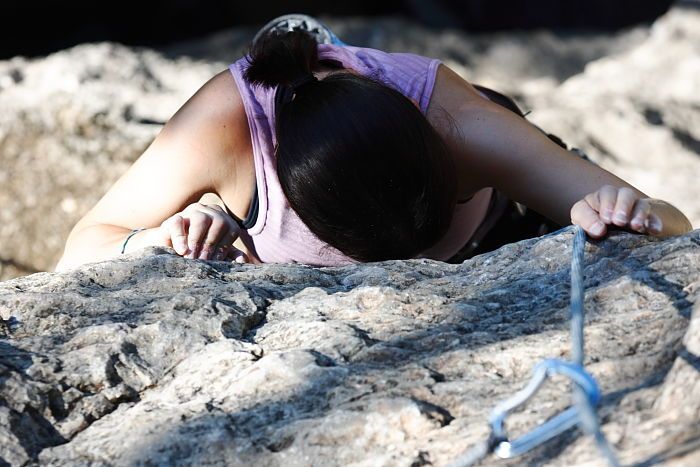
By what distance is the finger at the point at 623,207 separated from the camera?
1.31m

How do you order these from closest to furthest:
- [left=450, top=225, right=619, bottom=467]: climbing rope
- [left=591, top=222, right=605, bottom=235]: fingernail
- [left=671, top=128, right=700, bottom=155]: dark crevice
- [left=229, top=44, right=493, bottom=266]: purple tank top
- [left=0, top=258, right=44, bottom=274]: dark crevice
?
[left=450, top=225, right=619, bottom=467]: climbing rope, [left=591, top=222, right=605, bottom=235]: fingernail, [left=229, top=44, right=493, bottom=266]: purple tank top, [left=0, top=258, right=44, bottom=274]: dark crevice, [left=671, top=128, right=700, bottom=155]: dark crevice

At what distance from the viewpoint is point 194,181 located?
1.70 m

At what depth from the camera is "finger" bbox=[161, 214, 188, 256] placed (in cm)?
142

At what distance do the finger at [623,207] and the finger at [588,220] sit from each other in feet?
0.08

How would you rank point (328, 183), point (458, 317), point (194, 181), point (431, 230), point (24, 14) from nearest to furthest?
point (458, 317), point (328, 183), point (431, 230), point (194, 181), point (24, 14)

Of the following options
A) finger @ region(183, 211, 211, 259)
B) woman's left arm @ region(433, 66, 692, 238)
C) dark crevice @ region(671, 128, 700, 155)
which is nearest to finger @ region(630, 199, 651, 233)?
woman's left arm @ region(433, 66, 692, 238)

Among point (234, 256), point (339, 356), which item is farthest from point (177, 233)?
point (339, 356)

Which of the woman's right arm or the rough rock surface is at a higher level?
the rough rock surface

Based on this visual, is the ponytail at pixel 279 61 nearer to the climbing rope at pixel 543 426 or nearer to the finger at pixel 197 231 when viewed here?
the finger at pixel 197 231

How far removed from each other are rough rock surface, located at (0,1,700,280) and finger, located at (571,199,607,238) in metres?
1.22

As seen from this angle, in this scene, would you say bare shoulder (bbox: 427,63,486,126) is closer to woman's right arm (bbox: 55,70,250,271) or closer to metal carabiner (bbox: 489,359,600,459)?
woman's right arm (bbox: 55,70,250,271)

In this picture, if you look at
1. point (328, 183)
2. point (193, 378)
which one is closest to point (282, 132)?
point (328, 183)

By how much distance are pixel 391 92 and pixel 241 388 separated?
2.22 feet

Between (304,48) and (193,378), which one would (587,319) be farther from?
(304,48)
